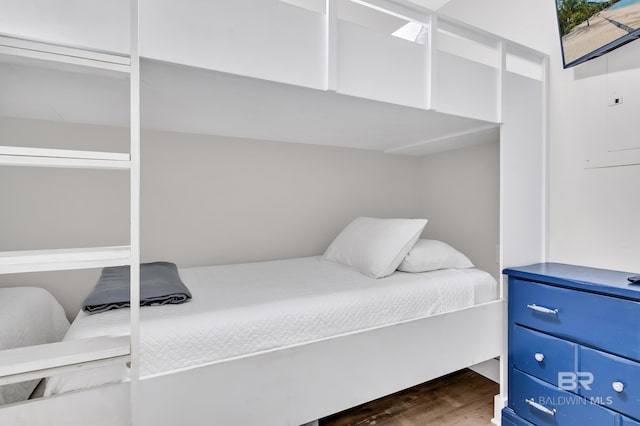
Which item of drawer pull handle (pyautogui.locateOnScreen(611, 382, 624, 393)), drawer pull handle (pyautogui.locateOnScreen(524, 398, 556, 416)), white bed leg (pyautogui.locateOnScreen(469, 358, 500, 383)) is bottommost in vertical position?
white bed leg (pyautogui.locateOnScreen(469, 358, 500, 383))

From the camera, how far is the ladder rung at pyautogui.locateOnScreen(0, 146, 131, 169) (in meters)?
0.83

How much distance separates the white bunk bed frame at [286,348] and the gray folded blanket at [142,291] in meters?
0.25

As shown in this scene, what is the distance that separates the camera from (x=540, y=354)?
1.55 metres

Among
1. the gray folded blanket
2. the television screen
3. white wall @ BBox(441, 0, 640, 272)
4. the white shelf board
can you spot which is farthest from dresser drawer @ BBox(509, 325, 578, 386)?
the white shelf board

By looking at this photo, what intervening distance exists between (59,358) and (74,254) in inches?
10.9

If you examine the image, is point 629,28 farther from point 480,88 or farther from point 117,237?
point 117,237

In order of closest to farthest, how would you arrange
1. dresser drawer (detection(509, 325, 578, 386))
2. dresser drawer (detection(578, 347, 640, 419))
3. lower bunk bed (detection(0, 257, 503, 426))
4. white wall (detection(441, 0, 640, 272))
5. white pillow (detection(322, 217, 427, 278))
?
1. lower bunk bed (detection(0, 257, 503, 426))
2. dresser drawer (detection(578, 347, 640, 419))
3. dresser drawer (detection(509, 325, 578, 386))
4. white wall (detection(441, 0, 640, 272))
5. white pillow (detection(322, 217, 427, 278))

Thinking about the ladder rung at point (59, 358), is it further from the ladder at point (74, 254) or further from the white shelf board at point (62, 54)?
the white shelf board at point (62, 54)

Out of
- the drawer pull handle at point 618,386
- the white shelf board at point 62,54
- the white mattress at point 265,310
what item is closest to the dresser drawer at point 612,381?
the drawer pull handle at point 618,386

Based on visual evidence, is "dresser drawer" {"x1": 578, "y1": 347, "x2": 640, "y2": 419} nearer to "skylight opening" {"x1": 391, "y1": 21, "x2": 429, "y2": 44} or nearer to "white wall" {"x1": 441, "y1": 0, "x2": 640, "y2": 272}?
"white wall" {"x1": 441, "y1": 0, "x2": 640, "y2": 272}

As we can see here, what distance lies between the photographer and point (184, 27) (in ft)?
3.33

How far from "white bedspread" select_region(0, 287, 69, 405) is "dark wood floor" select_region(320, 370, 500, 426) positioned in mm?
1297

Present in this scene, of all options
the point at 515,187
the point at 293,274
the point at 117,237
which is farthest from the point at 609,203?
the point at 117,237

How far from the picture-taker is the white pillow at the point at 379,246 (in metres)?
1.77
